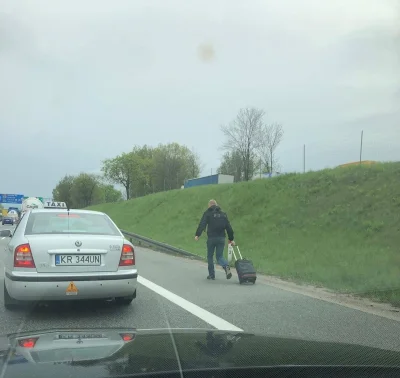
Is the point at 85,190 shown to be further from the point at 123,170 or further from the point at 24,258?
the point at 24,258

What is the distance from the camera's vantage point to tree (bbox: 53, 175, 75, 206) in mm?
114088

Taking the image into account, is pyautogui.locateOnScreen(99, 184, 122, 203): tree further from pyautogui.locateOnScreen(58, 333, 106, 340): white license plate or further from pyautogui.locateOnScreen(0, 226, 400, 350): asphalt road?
pyautogui.locateOnScreen(58, 333, 106, 340): white license plate

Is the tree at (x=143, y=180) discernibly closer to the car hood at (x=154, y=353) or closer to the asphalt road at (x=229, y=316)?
the asphalt road at (x=229, y=316)

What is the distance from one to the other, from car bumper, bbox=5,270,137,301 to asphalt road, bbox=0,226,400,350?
328mm

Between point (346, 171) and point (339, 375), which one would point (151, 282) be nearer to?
point (339, 375)

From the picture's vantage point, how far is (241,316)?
22.9 ft

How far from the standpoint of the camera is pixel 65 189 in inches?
4599

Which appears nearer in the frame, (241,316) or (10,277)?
(10,277)

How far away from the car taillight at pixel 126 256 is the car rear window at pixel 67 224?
441 millimetres

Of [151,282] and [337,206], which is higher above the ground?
[337,206]

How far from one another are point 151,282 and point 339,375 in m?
8.00

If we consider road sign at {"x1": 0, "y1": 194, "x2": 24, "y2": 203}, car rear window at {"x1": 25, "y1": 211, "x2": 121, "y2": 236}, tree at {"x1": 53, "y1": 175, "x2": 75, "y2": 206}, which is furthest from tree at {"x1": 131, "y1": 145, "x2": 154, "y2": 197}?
car rear window at {"x1": 25, "y1": 211, "x2": 121, "y2": 236}

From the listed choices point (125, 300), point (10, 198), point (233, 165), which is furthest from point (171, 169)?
point (125, 300)

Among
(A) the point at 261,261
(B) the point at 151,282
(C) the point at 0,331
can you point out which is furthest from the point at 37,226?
(A) the point at 261,261
